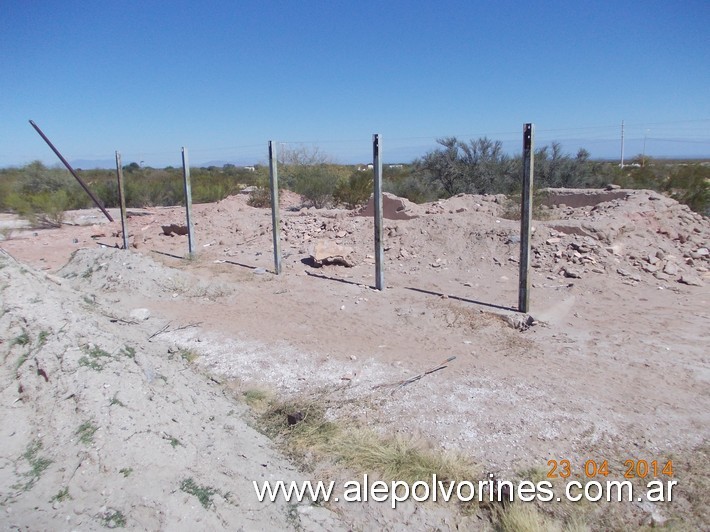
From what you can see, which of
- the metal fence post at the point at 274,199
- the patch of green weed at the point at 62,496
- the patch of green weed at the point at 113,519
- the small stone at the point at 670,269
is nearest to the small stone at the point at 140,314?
the metal fence post at the point at 274,199

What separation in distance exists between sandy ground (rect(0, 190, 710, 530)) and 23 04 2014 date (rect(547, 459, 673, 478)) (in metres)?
0.08

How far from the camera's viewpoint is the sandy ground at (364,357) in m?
3.16

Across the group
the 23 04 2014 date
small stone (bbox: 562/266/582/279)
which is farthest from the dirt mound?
small stone (bbox: 562/266/582/279)

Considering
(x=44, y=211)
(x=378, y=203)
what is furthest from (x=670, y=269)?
(x=44, y=211)

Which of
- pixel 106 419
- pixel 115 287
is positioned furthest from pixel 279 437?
pixel 115 287

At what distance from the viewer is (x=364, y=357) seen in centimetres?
559

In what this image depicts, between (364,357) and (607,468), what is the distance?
2611mm

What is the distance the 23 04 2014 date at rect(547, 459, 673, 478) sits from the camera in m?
3.45

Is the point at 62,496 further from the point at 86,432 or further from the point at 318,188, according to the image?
the point at 318,188

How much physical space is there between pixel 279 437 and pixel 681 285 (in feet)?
22.1

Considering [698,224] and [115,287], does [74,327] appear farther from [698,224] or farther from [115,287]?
[698,224]

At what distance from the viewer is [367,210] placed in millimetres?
12914

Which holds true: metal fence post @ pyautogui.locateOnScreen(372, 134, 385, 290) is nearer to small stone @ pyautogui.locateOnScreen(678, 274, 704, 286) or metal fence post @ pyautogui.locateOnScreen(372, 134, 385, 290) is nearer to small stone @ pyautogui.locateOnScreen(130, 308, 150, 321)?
small stone @ pyautogui.locateOnScreen(130, 308, 150, 321)

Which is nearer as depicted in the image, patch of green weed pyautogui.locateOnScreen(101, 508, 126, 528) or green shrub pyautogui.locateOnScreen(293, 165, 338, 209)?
patch of green weed pyautogui.locateOnScreen(101, 508, 126, 528)
